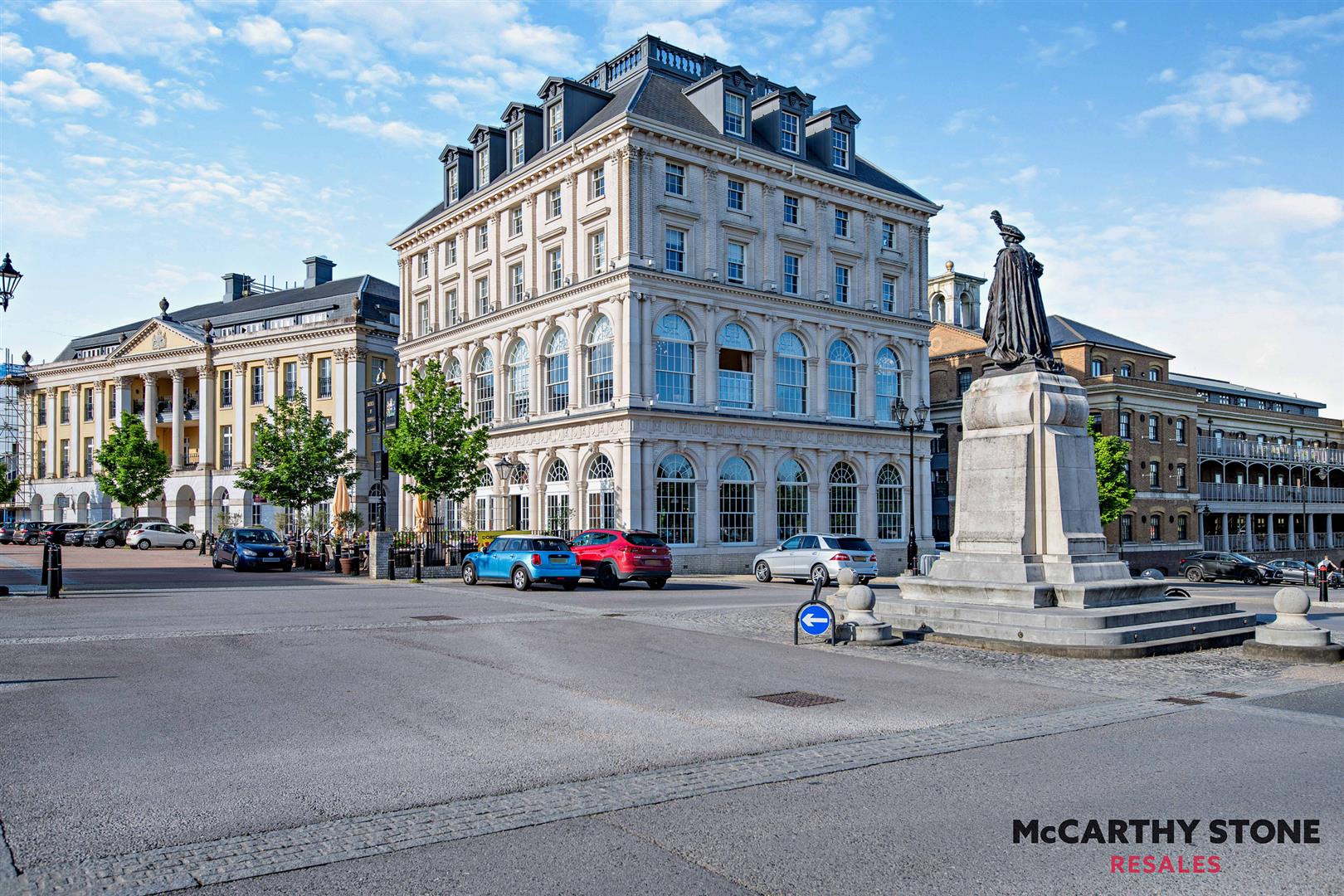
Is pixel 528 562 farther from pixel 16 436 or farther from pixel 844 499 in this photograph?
pixel 16 436

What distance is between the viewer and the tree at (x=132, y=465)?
68188mm

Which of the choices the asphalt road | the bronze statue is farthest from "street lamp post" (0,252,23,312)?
the bronze statue

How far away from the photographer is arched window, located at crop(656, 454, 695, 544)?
42750mm

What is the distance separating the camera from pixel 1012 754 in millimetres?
8188

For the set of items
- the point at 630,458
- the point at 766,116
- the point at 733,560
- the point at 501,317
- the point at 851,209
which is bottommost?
the point at 733,560

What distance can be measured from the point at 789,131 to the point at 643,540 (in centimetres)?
2689

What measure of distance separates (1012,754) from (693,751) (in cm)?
258

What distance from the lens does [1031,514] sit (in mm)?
16250

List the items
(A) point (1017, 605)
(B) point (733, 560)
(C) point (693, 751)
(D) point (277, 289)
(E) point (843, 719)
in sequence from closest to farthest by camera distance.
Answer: (C) point (693, 751), (E) point (843, 719), (A) point (1017, 605), (B) point (733, 560), (D) point (277, 289)

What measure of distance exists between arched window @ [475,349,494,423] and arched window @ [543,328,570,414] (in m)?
5.18

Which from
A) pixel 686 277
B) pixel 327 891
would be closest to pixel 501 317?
pixel 686 277

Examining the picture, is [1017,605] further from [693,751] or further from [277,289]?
[277,289]

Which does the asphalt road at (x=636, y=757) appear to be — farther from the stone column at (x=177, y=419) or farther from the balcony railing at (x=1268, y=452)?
the stone column at (x=177, y=419)

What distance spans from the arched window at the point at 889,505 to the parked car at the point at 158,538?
40221 millimetres
